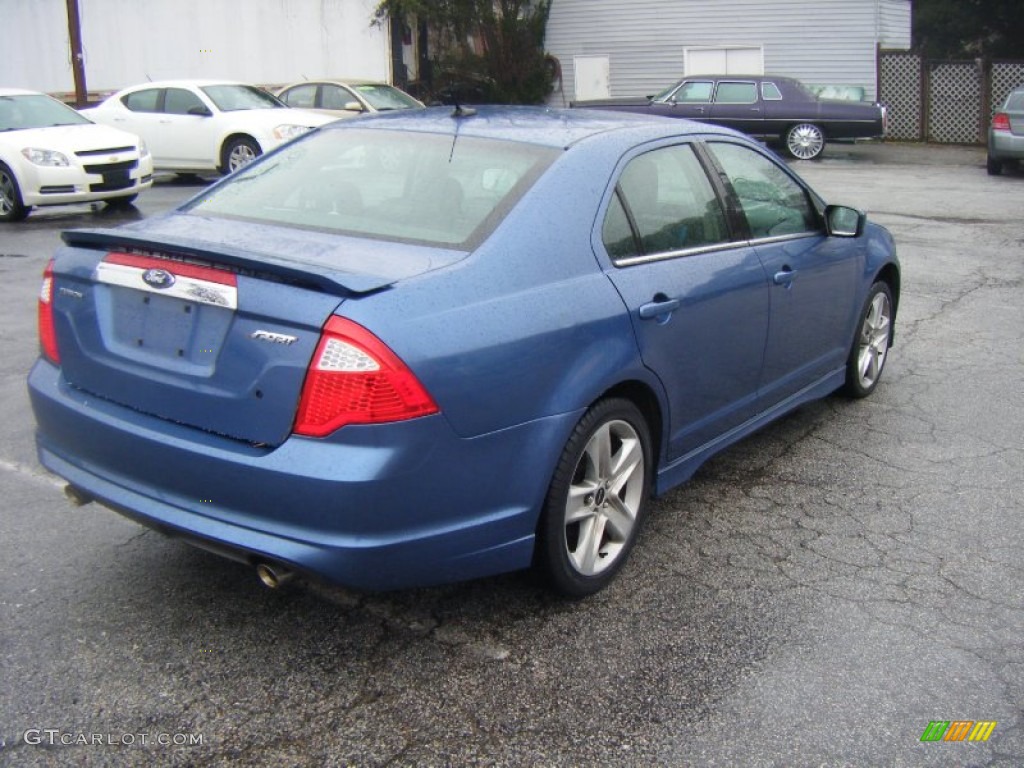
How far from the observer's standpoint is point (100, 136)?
14.0 meters

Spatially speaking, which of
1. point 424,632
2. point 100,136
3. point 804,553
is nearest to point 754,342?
point 804,553

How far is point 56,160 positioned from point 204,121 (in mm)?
4062

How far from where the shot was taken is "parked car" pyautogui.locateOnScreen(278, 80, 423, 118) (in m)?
19.4

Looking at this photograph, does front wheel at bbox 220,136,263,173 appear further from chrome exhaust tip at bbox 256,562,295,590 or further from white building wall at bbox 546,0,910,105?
chrome exhaust tip at bbox 256,562,295,590

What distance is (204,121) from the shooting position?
17312mm

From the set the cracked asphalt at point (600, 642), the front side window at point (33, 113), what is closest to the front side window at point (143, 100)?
the front side window at point (33, 113)

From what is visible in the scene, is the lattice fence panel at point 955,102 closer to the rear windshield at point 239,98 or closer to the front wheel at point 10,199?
the rear windshield at point 239,98

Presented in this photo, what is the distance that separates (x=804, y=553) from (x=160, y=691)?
2.36 m

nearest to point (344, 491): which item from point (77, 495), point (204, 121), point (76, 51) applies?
point (77, 495)

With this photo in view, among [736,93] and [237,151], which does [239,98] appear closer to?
[237,151]

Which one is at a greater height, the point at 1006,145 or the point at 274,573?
the point at 1006,145

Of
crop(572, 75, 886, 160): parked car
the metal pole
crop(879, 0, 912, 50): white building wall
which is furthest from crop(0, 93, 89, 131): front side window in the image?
crop(879, 0, 912, 50): white building wall

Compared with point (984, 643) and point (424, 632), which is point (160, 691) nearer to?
point (424, 632)

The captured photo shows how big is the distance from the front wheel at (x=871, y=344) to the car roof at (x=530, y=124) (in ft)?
5.44
